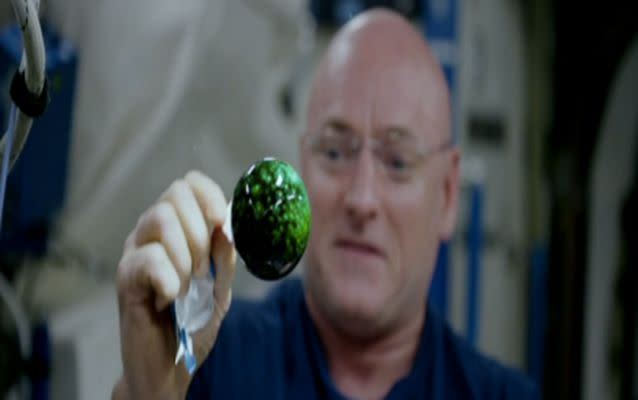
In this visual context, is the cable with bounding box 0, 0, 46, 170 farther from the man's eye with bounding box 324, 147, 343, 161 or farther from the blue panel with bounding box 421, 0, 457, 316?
the blue panel with bounding box 421, 0, 457, 316

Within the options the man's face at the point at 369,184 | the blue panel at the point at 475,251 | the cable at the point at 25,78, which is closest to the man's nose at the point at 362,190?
the man's face at the point at 369,184

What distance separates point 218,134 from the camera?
0.53 m

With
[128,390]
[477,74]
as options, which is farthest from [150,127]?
Result: [477,74]

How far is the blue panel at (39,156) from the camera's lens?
1.12 feet

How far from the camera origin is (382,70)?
1.89 ft

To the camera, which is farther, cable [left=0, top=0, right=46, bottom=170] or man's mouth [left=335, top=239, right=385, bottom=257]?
man's mouth [left=335, top=239, right=385, bottom=257]

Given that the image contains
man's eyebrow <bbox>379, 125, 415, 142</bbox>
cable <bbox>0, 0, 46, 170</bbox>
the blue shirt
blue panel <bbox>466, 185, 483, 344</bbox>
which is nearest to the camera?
cable <bbox>0, 0, 46, 170</bbox>

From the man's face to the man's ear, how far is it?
0.03 metres

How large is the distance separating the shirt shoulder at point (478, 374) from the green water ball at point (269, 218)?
299 millimetres

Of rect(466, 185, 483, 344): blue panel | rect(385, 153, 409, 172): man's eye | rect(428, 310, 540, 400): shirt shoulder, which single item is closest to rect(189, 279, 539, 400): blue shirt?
rect(428, 310, 540, 400): shirt shoulder

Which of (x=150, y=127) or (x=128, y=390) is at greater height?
(x=150, y=127)

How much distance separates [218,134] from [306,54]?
0.46 feet

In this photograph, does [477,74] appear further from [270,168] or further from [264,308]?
[270,168]

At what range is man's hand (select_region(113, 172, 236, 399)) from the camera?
34 centimetres
